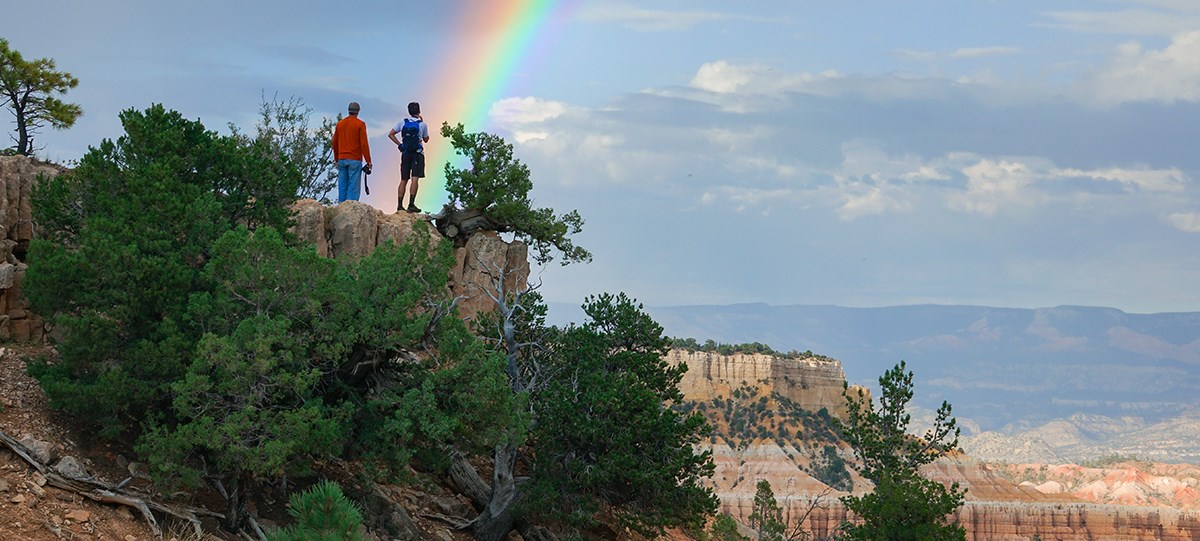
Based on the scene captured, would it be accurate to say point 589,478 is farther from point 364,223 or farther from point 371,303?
point 364,223

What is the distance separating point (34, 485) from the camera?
77.9 feet

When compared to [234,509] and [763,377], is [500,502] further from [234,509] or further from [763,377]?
[763,377]

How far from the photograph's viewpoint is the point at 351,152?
3734 centimetres

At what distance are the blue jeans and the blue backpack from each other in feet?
4.93

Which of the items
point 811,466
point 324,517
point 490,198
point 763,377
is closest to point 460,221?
point 490,198

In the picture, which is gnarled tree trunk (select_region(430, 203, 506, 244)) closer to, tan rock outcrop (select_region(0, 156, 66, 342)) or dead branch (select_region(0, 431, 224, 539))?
tan rock outcrop (select_region(0, 156, 66, 342))

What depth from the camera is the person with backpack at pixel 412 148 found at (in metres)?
37.3

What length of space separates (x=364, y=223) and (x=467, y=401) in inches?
414

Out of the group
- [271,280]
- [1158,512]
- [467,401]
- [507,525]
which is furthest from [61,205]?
[1158,512]

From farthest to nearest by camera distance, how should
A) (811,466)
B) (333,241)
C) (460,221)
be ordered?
(811,466), (460,221), (333,241)

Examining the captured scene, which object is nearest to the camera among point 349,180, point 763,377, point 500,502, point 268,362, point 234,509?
point 268,362

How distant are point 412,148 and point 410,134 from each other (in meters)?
0.66

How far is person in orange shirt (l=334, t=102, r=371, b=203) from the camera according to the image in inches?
1454

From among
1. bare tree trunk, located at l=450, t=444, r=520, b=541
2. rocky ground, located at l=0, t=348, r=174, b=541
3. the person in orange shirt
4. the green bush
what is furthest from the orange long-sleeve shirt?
the green bush
